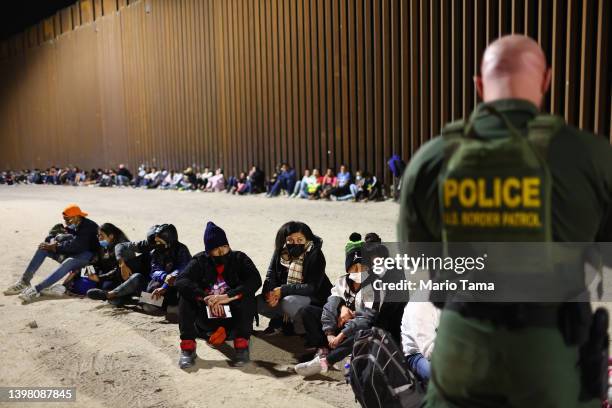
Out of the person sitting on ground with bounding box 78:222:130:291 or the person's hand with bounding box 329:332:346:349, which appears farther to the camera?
the person sitting on ground with bounding box 78:222:130:291

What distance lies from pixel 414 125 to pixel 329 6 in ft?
14.1

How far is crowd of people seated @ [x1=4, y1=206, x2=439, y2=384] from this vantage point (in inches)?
137

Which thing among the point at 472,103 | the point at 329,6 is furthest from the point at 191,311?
the point at 329,6

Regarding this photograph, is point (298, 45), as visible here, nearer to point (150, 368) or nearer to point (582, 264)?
point (150, 368)

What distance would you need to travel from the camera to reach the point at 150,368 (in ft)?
13.4

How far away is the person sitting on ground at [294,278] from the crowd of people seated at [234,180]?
31.3 ft

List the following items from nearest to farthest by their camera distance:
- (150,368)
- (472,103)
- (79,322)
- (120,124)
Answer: (150,368) < (79,322) < (472,103) < (120,124)

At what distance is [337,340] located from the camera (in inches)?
153

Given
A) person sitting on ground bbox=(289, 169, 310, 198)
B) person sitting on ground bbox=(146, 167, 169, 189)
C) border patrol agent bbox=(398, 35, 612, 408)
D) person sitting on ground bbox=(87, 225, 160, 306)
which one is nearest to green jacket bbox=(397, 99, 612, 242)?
border patrol agent bbox=(398, 35, 612, 408)

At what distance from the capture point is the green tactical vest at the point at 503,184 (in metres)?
1.33

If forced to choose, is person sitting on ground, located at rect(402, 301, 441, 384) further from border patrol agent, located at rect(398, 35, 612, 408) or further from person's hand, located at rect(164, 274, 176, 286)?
person's hand, located at rect(164, 274, 176, 286)

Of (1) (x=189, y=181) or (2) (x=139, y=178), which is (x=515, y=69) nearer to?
(1) (x=189, y=181)

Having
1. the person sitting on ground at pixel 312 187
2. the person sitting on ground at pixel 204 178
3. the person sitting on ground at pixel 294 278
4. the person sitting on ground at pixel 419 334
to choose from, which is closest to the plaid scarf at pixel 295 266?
the person sitting on ground at pixel 294 278

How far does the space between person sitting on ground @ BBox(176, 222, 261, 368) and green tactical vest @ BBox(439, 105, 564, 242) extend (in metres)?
3.05
